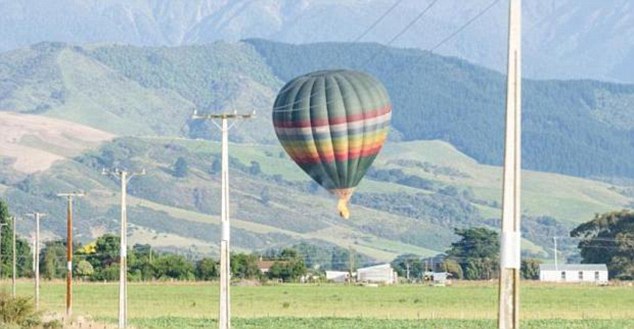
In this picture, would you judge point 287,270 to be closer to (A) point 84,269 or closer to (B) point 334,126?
(A) point 84,269

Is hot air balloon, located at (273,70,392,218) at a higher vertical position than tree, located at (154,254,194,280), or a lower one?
higher

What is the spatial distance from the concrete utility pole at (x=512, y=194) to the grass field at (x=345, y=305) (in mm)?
33796

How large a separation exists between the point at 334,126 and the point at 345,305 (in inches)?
1712

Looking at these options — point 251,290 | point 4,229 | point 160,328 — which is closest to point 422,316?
point 160,328

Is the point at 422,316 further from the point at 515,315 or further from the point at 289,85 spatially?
the point at 515,315

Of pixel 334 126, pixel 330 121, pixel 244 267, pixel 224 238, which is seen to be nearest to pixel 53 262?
pixel 244 267

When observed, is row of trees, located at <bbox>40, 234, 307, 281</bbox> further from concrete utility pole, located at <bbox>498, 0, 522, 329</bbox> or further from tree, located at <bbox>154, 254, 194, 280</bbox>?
concrete utility pole, located at <bbox>498, 0, 522, 329</bbox>

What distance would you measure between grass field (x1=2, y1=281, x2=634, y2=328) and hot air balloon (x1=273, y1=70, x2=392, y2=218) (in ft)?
30.3

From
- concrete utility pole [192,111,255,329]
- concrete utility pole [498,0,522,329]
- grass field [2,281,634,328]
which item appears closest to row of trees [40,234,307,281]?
grass field [2,281,634,328]

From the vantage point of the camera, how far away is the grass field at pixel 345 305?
282ft

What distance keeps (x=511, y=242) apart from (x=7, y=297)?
98.4ft

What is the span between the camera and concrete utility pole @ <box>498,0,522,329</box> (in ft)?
131

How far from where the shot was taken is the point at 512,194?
40.3 m

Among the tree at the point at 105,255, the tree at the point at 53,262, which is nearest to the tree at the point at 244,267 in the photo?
the tree at the point at 105,255
